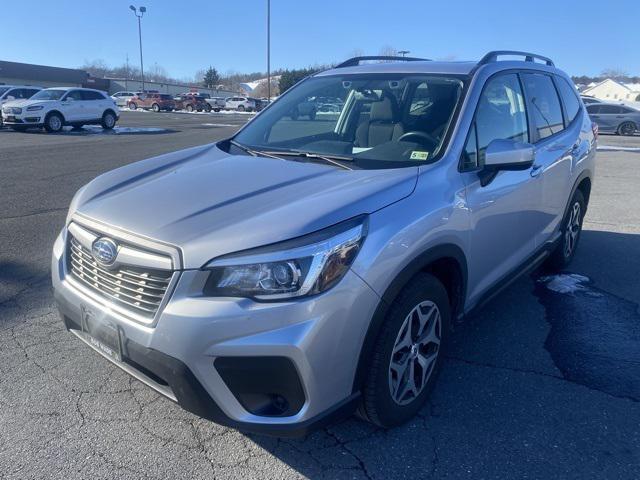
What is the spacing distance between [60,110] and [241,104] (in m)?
38.7

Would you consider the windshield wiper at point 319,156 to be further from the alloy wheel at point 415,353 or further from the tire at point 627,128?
the tire at point 627,128

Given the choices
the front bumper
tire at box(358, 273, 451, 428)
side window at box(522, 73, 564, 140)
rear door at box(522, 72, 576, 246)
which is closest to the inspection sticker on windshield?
tire at box(358, 273, 451, 428)

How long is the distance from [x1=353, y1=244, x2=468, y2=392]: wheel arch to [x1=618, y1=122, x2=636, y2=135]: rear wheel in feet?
88.1

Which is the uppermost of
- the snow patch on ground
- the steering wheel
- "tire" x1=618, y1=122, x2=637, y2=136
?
the steering wheel

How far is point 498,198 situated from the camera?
10.8 ft

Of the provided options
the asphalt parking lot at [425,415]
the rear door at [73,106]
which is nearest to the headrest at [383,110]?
the asphalt parking lot at [425,415]

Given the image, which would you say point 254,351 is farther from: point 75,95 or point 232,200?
point 75,95

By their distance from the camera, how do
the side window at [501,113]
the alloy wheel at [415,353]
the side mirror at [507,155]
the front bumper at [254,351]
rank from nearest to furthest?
the front bumper at [254,351] < the alloy wheel at [415,353] < the side mirror at [507,155] < the side window at [501,113]

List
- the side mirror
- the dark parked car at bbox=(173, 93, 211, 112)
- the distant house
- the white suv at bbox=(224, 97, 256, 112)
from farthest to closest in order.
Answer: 1. the distant house
2. the white suv at bbox=(224, 97, 256, 112)
3. the dark parked car at bbox=(173, 93, 211, 112)
4. the side mirror

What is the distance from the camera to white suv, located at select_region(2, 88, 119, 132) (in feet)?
68.2

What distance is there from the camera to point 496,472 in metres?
2.51

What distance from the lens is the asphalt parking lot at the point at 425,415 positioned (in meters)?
2.53

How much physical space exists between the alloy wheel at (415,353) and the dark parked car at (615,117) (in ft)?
86.0

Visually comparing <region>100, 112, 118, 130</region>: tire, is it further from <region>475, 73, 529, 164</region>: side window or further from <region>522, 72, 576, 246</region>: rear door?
<region>475, 73, 529, 164</region>: side window
